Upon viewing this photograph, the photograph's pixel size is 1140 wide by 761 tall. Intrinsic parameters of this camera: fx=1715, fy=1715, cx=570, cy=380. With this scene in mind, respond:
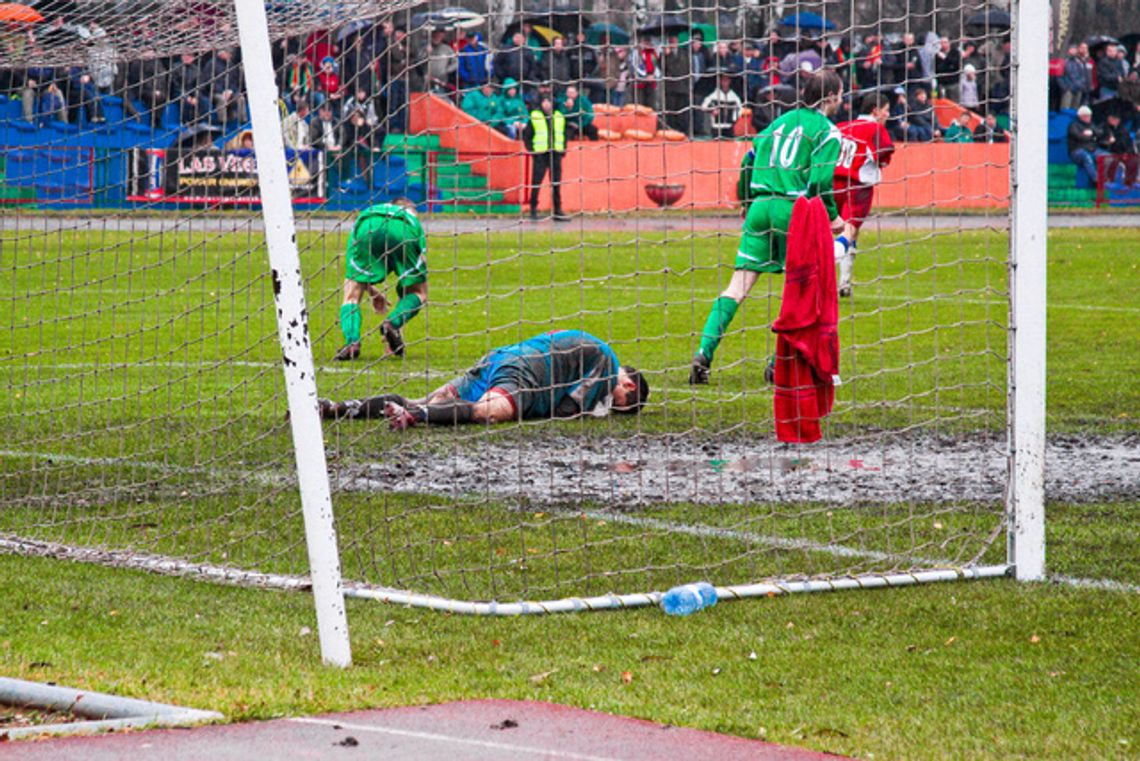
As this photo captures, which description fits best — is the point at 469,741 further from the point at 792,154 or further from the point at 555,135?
the point at 555,135

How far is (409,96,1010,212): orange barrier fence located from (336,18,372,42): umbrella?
43 cm

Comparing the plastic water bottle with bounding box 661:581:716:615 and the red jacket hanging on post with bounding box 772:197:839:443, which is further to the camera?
the red jacket hanging on post with bounding box 772:197:839:443

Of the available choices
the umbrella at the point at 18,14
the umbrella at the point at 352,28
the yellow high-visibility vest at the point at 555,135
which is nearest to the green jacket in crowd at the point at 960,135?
the yellow high-visibility vest at the point at 555,135

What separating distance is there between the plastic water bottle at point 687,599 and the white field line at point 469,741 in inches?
65.3

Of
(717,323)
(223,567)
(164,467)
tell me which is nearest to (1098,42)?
(717,323)

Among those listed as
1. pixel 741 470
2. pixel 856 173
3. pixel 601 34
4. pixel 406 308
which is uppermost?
pixel 601 34

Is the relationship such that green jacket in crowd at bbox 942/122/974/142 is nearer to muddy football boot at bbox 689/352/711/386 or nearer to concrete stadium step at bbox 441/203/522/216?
muddy football boot at bbox 689/352/711/386

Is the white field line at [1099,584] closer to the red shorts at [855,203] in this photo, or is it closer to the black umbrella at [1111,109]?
the red shorts at [855,203]

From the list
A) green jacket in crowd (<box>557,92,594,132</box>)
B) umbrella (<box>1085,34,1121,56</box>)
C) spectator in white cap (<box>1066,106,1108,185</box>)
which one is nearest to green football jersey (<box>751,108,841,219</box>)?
green jacket in crowd (<box>557,92,594,132</box>)

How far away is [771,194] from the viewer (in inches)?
439

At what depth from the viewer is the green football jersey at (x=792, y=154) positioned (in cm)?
1058

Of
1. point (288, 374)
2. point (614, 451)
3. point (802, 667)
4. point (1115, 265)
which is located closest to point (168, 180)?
point (614, 451)

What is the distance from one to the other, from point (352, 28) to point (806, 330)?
267cm

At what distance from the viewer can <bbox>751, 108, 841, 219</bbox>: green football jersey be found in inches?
416
